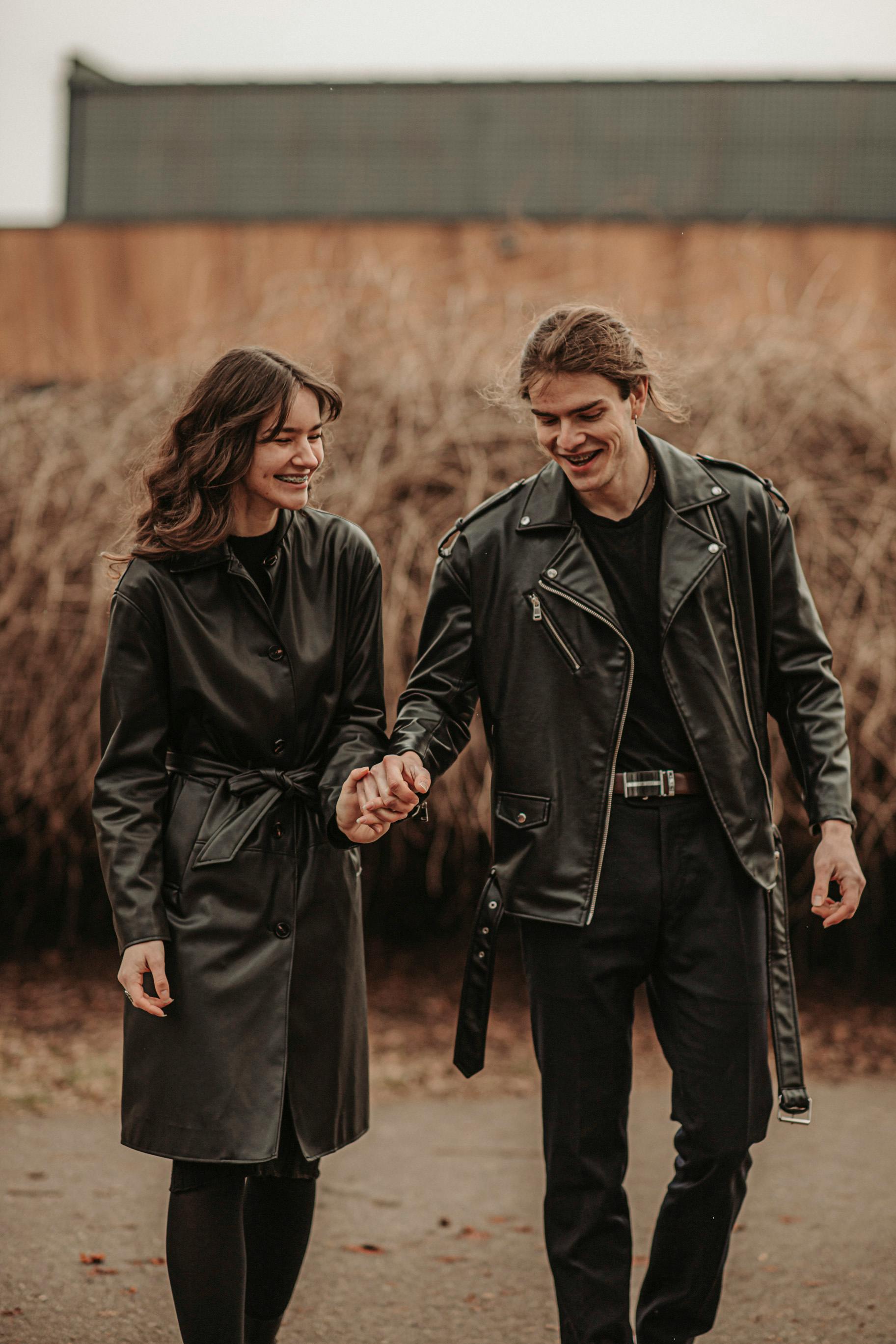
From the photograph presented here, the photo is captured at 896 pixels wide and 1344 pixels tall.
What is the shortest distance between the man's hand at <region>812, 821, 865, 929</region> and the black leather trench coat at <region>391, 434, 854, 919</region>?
0.12ft

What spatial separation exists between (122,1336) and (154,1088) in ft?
3.25

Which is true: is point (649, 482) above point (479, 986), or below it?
above

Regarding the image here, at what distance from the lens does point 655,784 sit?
8.20 feet

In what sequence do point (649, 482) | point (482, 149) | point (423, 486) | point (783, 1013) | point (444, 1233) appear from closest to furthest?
point (783, 1013), point (649, 482), point (444, 1233), point (423, 486), point (482, 149)

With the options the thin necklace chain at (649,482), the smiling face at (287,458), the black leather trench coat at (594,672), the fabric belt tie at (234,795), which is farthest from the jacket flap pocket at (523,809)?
the smiling face at (287,458)

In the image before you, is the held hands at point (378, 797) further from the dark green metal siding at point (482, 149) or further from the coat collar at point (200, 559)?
the dark green metal siding at point (482, 149)

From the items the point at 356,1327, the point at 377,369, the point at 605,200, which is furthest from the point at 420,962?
the point at 605,200

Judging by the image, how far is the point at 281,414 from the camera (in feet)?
8.04

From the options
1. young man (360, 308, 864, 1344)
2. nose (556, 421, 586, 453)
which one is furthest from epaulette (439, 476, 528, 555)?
nose (556, 421, 586, 453)

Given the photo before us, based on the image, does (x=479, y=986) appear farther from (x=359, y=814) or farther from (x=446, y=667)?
(x=446, y=667)

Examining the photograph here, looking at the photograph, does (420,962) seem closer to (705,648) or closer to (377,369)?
(377,369)

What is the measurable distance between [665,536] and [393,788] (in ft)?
2.38

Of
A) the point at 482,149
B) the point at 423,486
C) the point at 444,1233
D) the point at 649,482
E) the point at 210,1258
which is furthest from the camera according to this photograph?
the point at 482,149

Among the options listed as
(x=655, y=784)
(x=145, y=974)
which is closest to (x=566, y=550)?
(x=655, y=784)
